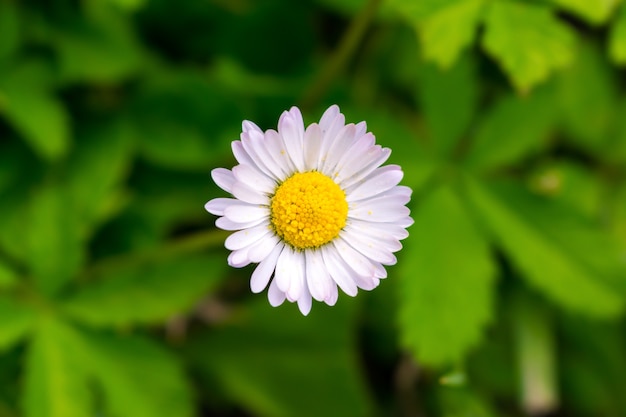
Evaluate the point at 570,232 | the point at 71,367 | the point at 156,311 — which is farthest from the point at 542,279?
the point at 71,367

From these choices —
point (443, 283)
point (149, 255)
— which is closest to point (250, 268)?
point (149, 255)

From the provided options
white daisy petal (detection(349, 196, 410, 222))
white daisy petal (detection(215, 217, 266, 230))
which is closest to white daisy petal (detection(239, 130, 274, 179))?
white daisy petal (detection(215, 217, 266, 230))

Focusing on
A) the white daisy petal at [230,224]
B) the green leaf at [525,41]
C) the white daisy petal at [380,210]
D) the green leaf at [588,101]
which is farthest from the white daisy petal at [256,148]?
the green leaf at [588,101]

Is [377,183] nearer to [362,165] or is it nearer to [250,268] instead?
[362,165]

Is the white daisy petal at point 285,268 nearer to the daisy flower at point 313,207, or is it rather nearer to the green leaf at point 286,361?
the daisy flower at point 313,207

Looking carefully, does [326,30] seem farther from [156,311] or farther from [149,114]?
[156,311]
